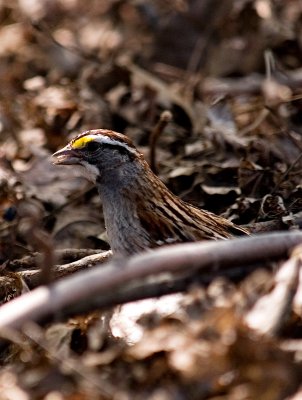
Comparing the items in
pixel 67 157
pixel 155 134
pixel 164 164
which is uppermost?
pixel 67 157

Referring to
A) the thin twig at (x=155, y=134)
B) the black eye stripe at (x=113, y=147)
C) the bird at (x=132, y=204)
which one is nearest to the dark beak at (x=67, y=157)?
the bird at (x=132, y=204)

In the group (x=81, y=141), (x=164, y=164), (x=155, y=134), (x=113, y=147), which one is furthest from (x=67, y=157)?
(x=164, y=164)

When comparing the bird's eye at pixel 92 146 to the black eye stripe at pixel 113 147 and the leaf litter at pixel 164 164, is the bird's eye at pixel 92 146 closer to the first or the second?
the black eye stripe at pixel 113 147

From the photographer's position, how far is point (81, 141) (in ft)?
18.9

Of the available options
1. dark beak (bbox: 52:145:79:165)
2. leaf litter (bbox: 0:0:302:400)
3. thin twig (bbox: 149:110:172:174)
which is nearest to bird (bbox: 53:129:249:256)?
dark beak (bbox: 52:145:79:165)

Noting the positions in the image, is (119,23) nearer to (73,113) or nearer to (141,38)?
(141,38)

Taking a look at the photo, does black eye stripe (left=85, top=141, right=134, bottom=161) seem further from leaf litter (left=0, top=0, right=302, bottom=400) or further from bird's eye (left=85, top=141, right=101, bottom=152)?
leaf litter (left=0, top=0, right=302, bottom=400)

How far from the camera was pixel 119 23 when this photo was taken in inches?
396

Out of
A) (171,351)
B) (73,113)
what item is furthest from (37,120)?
(171,351)

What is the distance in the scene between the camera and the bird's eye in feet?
18.9

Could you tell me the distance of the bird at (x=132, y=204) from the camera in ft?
18.0

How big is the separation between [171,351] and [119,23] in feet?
21.3

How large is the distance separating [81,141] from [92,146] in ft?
0.23

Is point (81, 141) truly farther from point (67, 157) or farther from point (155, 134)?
point (155, 134)
